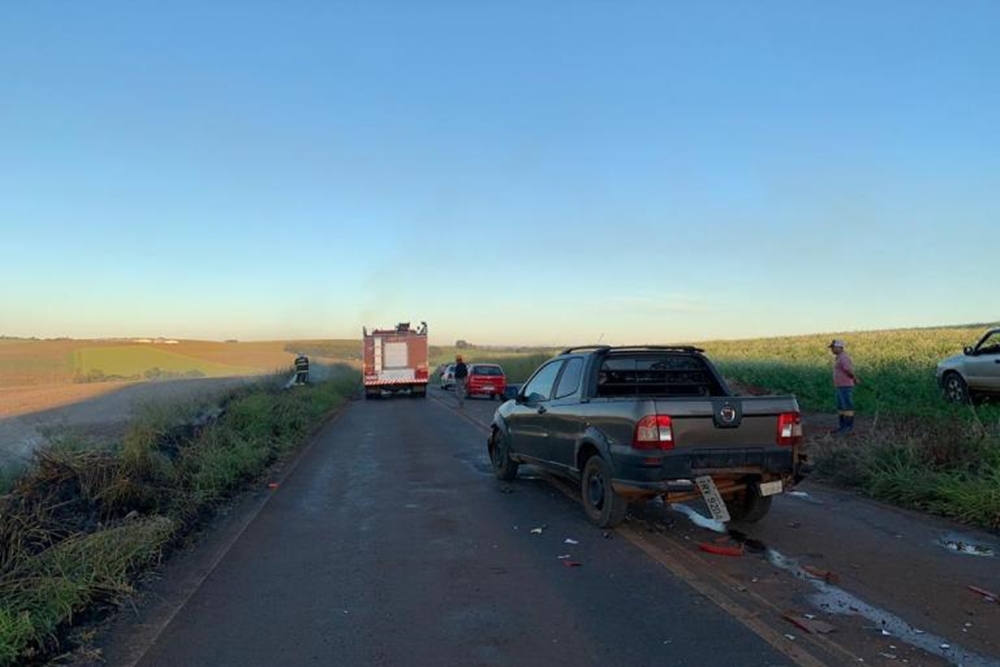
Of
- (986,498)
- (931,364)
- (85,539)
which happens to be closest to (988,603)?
(986,498)

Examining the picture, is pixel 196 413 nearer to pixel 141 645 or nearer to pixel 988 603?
pixel 141 645

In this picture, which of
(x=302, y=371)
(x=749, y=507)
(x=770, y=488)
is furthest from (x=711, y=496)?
(x=302, y=371)

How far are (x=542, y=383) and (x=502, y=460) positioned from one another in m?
1.64

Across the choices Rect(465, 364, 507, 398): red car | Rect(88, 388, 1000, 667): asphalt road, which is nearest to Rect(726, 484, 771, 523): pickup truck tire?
Rect(88, 388, 1000, 667): asphalt road

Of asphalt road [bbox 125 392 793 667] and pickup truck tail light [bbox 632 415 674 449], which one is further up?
pickup truck tail light [bbox 632 415 674 449]

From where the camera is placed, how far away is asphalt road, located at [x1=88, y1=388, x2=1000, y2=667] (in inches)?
177

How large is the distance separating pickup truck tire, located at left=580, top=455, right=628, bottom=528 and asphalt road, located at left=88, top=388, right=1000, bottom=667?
166 mm

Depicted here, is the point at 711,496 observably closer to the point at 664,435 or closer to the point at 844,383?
the point at 664,435

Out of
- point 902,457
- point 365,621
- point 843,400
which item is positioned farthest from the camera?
point 843,400

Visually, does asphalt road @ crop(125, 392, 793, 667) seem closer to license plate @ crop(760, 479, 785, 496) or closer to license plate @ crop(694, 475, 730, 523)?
license plate @ crop(694, 475, 730, 523)

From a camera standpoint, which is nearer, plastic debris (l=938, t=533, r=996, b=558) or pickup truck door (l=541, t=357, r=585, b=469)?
plastic debris (l=938, t=533, r=996, b=558)

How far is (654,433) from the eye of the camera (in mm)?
6895

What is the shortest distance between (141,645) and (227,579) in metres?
1.44

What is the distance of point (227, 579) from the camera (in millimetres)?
6172
